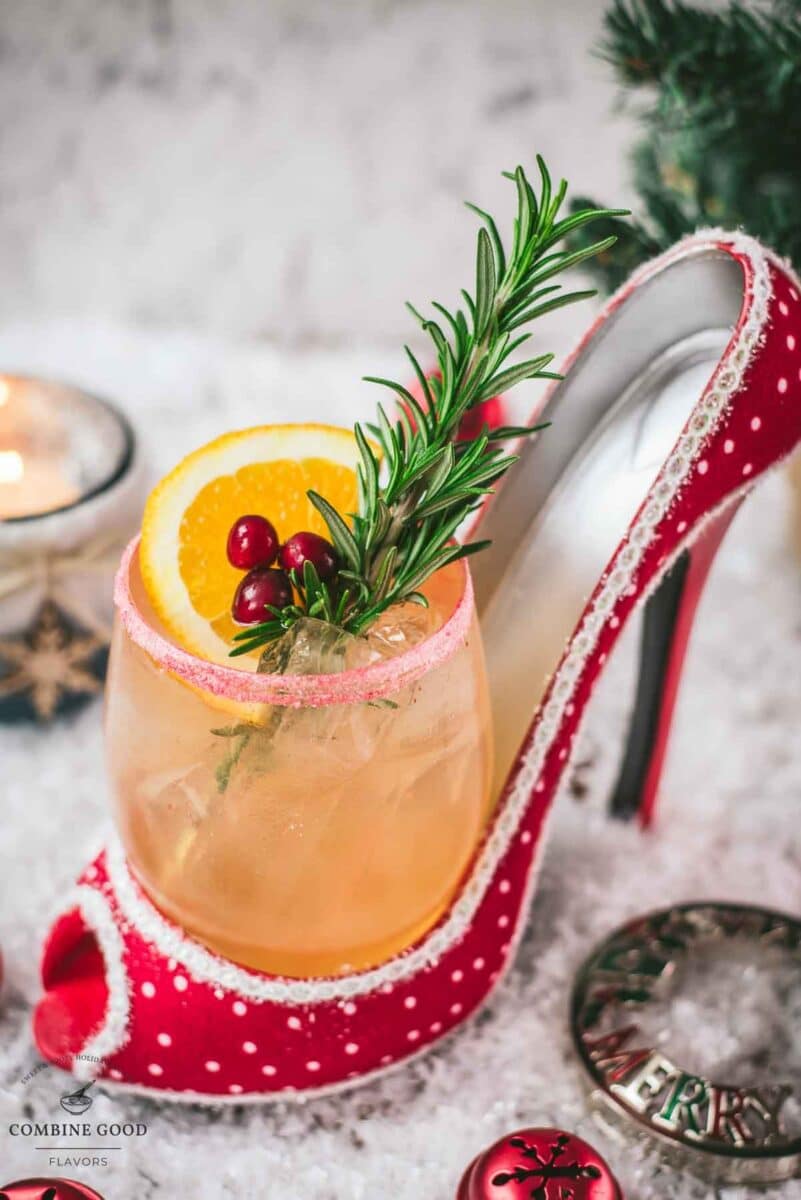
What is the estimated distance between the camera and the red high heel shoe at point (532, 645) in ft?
1.95

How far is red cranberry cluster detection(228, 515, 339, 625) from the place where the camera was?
52cm

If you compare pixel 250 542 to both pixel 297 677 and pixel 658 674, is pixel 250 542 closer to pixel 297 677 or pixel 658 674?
pixel 297 677

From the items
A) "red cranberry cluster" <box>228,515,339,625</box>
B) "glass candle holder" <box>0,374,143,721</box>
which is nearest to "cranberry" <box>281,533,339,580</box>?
"red cranberry cluster" <box>228,515,339,625</box>

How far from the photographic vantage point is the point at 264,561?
53cm

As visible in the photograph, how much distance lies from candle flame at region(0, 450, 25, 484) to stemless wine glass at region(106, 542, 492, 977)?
15.7 inches

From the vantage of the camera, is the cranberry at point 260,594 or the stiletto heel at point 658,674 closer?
the cranberry at point 260,594

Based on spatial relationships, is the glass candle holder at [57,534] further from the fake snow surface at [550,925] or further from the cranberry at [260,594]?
the cranberry at [260,594]

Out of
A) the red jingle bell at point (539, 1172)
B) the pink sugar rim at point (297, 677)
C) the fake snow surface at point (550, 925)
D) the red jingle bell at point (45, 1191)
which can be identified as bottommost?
the fake snow surface at point (550, 925)

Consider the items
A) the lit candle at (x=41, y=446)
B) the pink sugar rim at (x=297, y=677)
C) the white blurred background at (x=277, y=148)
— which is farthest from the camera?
the white blurred background at (x=277, y=148)

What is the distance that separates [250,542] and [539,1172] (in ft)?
0.98

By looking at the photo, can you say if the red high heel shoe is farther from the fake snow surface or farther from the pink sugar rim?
the pink sugar rim

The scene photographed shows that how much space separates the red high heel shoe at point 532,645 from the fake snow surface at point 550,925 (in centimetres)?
3

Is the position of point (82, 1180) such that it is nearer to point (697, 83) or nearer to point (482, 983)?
A: point (482, 983)

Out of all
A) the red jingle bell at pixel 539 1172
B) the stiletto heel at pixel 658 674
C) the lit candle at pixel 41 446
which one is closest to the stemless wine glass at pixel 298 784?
the red jingle bell at pixel 539 1172
